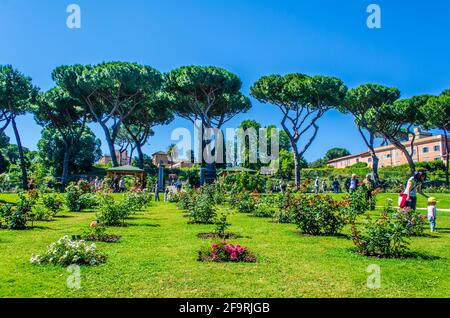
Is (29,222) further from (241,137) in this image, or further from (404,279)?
(241,137)

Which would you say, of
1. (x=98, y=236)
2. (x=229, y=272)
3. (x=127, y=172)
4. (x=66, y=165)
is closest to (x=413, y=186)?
(x=229, y=272)

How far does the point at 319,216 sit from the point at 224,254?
3.42 meters

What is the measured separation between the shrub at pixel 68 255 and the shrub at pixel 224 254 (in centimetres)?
154

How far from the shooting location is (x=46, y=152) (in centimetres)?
3847

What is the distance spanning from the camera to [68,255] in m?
5.40

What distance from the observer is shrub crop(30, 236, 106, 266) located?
5.36 metres

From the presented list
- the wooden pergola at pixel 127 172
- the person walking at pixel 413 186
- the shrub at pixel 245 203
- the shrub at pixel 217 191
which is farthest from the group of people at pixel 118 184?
the person walking at pixel 413 186

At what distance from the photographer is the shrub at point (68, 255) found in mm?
5359

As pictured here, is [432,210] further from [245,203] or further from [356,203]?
[245,203]

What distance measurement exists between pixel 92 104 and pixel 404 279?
32352 millimetres

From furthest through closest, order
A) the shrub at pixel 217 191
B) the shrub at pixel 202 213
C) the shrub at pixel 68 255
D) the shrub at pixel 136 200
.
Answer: the shrub at pixel 217 191 < the shrub at pixel 136 200 < the shrub at pixel 202 213 < the shrub at pixel 68 255

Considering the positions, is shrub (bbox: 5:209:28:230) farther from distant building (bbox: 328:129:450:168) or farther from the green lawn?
distant building (bbox: 328:129:450:168)

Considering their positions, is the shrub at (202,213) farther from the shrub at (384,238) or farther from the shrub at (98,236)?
the shrub at (384,238)
